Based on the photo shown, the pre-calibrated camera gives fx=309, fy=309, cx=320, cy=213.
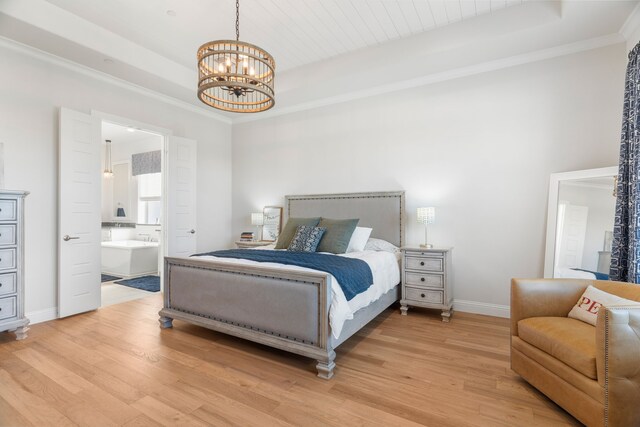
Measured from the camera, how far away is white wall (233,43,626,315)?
3162 millimetres

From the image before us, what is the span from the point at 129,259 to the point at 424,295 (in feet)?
16.6

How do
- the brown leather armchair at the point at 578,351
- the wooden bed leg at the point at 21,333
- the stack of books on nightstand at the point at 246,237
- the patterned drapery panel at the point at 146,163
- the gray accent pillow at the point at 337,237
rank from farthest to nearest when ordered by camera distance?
the patterned drapery panel at the point at 146,163, the stack of books on nightstand at the point at 246,237, the gray accent pillow at the point at 337,237, the wooden bed leg at the point at 21,333, the brown leather armchair at the point at 578,351

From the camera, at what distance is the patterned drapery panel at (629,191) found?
232 cm

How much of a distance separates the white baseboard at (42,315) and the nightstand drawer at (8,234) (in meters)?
0.95

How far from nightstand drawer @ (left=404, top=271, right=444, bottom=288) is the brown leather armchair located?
1.22 m

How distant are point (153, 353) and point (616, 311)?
3.13m

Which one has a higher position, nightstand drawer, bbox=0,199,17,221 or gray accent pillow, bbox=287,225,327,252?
nightstand drawer, bbox=0,199,17,221

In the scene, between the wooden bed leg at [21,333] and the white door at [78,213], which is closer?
the wooden bed leg at [21,333]

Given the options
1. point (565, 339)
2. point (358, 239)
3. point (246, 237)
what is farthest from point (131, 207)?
point (565, 339)

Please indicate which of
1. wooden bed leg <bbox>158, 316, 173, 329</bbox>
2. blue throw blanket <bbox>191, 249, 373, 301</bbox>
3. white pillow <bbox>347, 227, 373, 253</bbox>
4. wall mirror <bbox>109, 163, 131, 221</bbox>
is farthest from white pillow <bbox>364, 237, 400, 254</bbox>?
wall mirror <bbox>109, 163, 131, 221</bbox>

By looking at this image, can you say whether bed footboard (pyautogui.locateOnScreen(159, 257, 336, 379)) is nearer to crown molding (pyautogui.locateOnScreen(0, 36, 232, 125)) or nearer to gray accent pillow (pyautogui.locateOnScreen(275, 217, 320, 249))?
gray accent pillow (pyautogui.locateOnScreen(275, 217, 320, 249))

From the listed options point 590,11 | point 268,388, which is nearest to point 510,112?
point 590,11

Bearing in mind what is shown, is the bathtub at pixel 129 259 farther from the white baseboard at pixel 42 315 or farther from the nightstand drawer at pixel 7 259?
the nightstand drawer at pixel 7 259

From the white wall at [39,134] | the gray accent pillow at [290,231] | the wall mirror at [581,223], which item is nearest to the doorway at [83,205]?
the white wall at [39,134]
